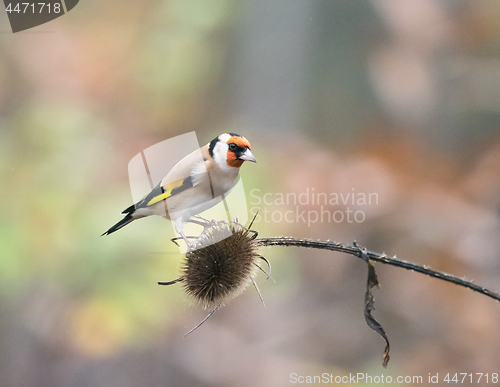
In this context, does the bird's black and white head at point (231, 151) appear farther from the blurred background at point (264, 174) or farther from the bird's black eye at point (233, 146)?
the blurred background at point (264, 174)

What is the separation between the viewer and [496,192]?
2162mm

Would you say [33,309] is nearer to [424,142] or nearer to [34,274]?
[34,274]

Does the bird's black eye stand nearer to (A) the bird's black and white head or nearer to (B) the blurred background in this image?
(A) the bird's black and white head

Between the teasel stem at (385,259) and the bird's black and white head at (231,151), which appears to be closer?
the teasel stem at (385,259)

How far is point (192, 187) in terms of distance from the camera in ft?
3.65

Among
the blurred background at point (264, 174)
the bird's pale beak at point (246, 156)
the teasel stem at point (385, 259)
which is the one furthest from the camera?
the blurred background at point (264, 174)

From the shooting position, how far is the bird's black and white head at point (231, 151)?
1056 millimetres

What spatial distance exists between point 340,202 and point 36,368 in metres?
1.76

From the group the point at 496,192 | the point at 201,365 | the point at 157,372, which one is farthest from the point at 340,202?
the point at 157,372

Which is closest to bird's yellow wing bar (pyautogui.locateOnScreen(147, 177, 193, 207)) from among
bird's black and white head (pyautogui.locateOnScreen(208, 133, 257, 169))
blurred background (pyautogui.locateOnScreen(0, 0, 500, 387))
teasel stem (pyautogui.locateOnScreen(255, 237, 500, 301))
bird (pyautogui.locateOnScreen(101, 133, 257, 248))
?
bird (pyautogui.locateOnScreen(101, 133, 257, 248))

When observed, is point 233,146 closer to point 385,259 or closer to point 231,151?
point 231,151

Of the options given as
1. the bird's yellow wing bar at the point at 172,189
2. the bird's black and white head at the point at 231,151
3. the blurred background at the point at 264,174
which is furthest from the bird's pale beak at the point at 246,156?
the blurred background at the point at 264,174

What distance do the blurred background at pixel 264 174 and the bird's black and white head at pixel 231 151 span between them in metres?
0.72

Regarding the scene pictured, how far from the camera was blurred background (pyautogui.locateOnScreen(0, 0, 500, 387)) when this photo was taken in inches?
76.5
